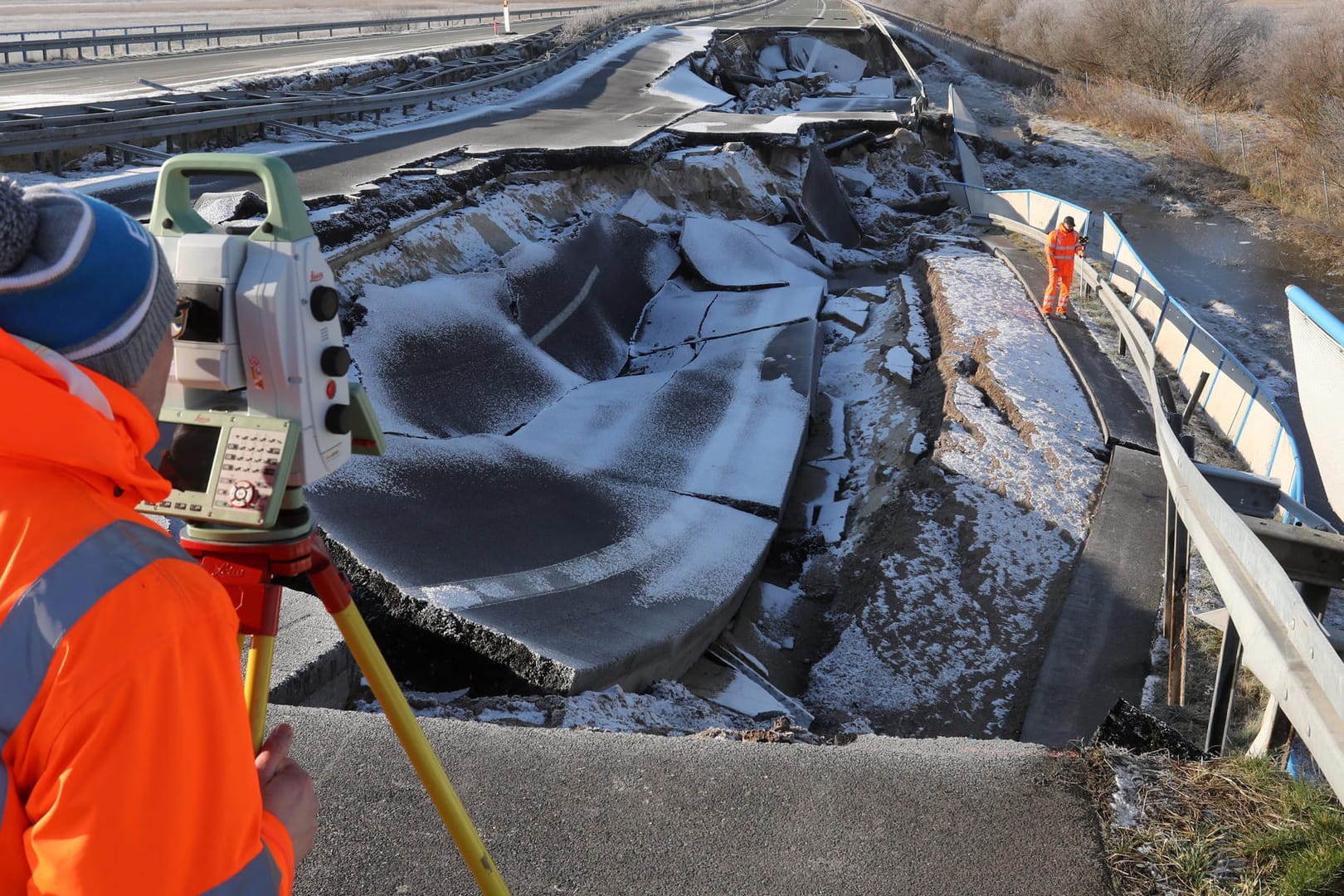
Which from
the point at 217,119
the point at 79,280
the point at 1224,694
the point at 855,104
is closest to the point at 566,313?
the point at 217,119

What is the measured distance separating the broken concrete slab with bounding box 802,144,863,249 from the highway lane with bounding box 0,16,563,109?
428 inches

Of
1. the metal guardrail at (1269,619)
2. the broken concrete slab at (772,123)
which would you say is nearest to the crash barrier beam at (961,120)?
the broken concrete slab at (772,123)

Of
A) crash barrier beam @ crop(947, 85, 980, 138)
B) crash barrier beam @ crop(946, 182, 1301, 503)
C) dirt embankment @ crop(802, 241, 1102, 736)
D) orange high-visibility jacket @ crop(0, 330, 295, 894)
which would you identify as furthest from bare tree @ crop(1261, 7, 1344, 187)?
orange high-visibility jacket @ crop(0, 330, 295, 894)

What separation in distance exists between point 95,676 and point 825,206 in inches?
738

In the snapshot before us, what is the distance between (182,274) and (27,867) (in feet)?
3.61

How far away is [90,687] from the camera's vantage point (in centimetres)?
114

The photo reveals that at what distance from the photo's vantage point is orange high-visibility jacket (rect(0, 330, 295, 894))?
3.76 feet

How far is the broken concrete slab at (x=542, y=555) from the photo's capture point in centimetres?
526

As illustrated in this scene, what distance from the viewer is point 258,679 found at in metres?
1.88

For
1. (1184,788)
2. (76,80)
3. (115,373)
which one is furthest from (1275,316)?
(76,80)

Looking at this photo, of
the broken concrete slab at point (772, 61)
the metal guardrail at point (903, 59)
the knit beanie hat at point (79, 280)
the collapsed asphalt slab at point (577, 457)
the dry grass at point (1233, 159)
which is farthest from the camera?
the broken concrete slab at point (772, 61)

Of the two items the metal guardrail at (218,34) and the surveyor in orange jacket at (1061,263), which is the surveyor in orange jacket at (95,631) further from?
the metal guardrail at (218,34)

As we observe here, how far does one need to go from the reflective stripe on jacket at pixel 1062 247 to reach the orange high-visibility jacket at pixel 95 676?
1268 centimetres

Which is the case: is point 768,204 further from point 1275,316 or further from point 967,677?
point 967,677
